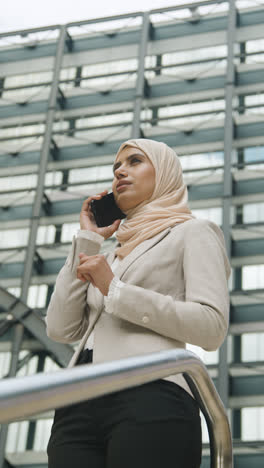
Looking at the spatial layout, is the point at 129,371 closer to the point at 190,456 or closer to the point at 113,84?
the point at 190,456

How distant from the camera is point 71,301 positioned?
2.36 m

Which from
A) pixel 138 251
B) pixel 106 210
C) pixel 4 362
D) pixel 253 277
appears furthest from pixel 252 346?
pixel 138 251

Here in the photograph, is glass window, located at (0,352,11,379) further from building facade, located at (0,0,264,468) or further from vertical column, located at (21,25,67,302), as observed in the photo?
vertical column, located at (21,25,67,302)

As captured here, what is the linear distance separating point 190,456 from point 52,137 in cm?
1576

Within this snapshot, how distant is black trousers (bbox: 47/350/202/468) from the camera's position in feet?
6.20

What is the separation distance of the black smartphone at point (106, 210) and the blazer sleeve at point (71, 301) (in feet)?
0.51

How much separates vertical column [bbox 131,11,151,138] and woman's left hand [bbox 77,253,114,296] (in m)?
14.3

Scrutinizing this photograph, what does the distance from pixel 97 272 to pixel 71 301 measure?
0.61 feet

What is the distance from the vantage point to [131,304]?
2.12 meters

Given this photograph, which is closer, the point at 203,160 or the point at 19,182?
the point at 203,160

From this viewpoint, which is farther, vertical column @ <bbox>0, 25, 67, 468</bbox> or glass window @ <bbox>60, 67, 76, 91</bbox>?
glass window @ <bbox>60, 67, 76, 91</bbox>

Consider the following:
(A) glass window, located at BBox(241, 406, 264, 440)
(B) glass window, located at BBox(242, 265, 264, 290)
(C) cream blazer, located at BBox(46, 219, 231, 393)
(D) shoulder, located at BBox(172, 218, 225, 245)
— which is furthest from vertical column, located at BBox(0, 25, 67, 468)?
(D) shoulder, located at BBox(172, 218, 225, 245)

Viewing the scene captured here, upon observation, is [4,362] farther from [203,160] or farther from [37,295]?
[203,160]

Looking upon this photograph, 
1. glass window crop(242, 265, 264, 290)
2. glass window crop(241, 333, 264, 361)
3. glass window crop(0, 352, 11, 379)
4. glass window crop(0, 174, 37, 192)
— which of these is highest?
glass window crop(0, 174, 37, 192)
